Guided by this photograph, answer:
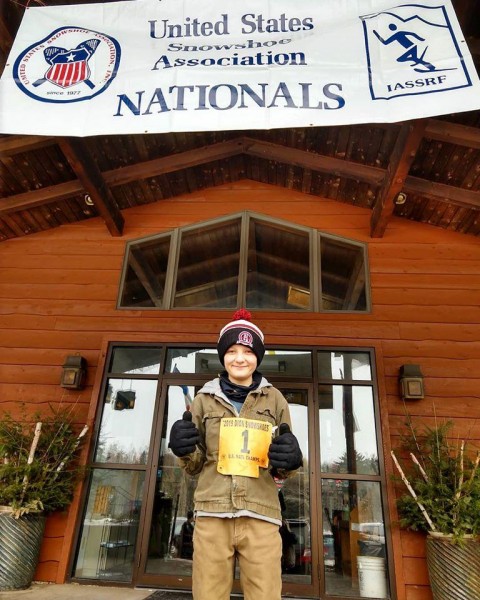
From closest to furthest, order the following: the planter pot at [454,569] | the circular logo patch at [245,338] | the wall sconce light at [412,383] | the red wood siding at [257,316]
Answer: the circular logo patch at [245,338] → the planter pot at [454,569] → the wall sconce light at [412,383] → the red wood siding at [257,316]

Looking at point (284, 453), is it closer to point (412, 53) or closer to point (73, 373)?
point (412, 53)

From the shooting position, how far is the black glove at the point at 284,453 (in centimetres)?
177

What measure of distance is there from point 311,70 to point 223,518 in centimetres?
249

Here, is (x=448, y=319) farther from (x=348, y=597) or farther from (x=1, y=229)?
(x=1, y=229)

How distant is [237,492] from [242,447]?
17 cm

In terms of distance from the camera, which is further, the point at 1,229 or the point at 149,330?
the point at 1,229

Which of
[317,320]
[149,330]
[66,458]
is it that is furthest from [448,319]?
[66,458]

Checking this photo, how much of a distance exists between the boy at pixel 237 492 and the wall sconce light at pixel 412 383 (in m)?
2.17

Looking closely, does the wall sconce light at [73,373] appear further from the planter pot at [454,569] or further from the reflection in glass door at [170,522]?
the planter pot at [454,569]

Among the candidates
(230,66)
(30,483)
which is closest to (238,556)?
(30,483)

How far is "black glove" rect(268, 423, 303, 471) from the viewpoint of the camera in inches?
69.5

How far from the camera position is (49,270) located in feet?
15.3

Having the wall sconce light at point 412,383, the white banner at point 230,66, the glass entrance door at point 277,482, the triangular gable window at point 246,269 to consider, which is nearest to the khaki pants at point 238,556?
the glass entrance door at point 277,482

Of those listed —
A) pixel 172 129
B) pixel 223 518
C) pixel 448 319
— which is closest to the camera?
pixel 223 518
